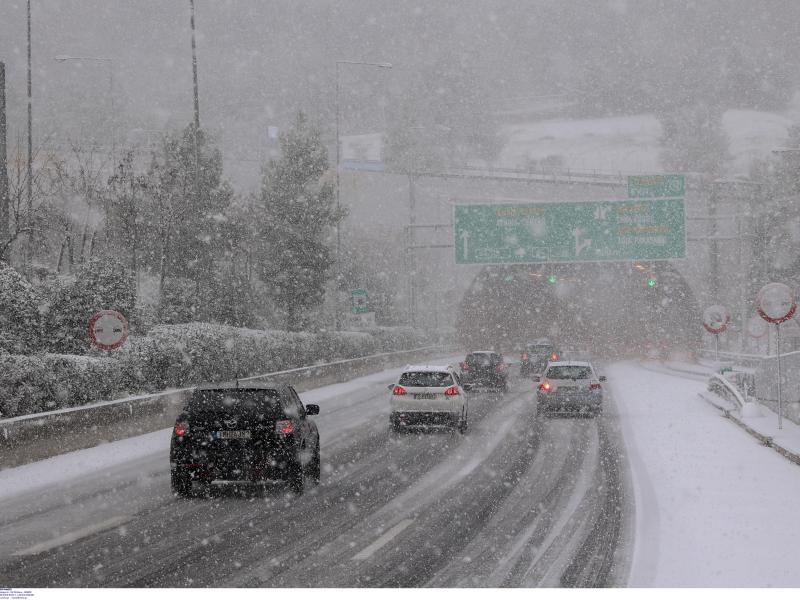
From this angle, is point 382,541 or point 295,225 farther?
point 295,225

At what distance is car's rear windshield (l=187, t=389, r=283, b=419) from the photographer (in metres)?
12.8

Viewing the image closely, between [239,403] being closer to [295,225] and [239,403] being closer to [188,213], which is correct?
[188,213]

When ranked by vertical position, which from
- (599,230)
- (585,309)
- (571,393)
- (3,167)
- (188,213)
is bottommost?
(571,393)

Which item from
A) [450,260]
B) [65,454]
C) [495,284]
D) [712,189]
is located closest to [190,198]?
[65,454]

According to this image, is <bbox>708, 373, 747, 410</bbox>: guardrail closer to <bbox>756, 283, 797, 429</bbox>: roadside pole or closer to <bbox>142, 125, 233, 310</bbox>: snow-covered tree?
<bbox>756, 283, 797, 429</bbox>: roadside pole

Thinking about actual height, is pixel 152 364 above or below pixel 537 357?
above

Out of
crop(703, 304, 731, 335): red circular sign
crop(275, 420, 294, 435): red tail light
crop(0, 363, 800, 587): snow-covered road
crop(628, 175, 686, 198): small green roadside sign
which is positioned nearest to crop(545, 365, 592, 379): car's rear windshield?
crop(0, 363, 800, 587): snow-covered road

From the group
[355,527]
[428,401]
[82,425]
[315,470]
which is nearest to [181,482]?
[315,470]

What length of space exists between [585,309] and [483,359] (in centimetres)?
5321

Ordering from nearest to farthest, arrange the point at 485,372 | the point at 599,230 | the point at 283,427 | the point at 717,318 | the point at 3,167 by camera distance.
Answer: the point at 283,427 → the point at 3,167 → the point at 717,318 → the point at 485,372 → the point at 599,230

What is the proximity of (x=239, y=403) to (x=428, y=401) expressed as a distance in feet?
30.7

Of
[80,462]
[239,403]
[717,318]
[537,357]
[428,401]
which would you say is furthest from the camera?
[537,357]

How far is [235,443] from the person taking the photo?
12.6m

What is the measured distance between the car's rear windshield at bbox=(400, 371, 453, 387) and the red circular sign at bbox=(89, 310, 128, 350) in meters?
6.50
